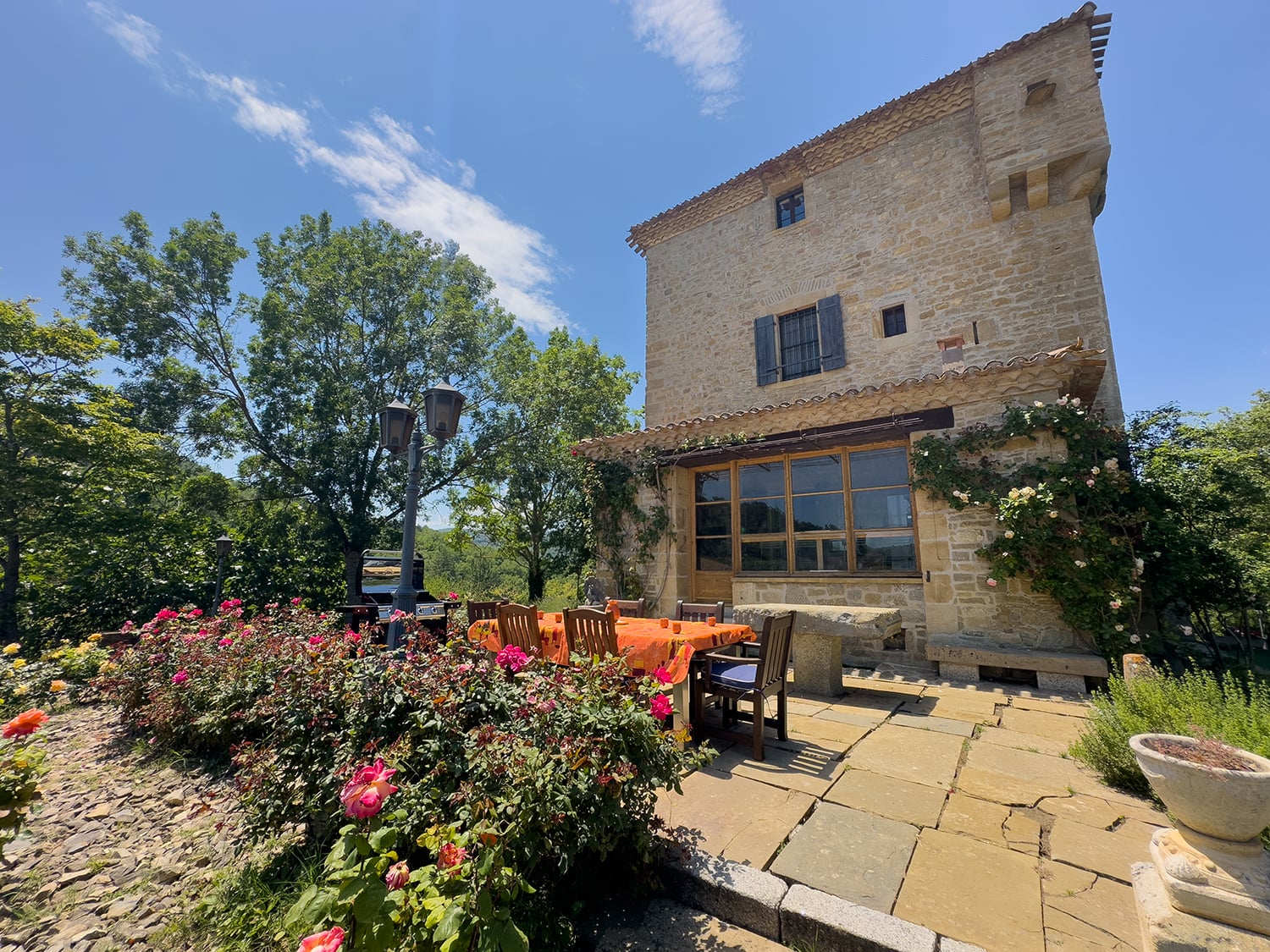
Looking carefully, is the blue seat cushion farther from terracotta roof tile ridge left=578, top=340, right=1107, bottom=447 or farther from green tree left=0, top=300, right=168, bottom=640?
green tree left=0, top=300, right=168, bottom=640

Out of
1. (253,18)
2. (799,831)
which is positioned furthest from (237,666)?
(253,18)

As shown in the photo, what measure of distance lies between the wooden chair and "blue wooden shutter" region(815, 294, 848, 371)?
6.80 m

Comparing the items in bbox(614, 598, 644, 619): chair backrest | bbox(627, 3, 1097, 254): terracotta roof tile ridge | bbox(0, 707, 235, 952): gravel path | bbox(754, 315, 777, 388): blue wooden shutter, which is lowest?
bbox(0, 707, 235, 952): gravel path

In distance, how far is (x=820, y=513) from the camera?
6855 mm

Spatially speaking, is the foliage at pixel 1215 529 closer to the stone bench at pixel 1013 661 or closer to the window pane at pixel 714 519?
the stone bench at pixel 1013 661

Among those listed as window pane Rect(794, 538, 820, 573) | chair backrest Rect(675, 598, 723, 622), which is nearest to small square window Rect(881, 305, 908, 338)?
window pane Rect(794, 538, 820, 573)

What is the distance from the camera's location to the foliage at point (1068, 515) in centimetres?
471

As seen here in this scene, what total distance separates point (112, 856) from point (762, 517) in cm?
686

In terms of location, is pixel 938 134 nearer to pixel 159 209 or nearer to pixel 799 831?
pixel 799 831

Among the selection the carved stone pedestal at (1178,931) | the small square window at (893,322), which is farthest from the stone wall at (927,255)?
the carved stone pedestal at (1178,931)

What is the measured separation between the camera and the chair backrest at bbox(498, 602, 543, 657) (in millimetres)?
Answer: 3689

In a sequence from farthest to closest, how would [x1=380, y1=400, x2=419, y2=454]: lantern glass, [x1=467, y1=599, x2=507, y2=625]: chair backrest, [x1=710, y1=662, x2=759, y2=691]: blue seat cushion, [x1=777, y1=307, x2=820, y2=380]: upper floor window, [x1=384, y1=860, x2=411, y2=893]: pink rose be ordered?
[x1=777, y1=307, x2=820, y2=380]: upper floor window < [x1=467, y1=599, x2=507, y2=625]: chair backrest < [x1=380, y1=400, x2=419, y2=454]: lantern glass < [x1=710, y1=662, x2=759, y2=691]: blue seat cushion < [x1=384, y1=860, x2=411, y2=893]: pink rose

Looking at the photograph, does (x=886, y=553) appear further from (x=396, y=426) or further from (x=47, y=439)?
(x=47, y=439)

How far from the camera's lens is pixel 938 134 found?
28.1ft
